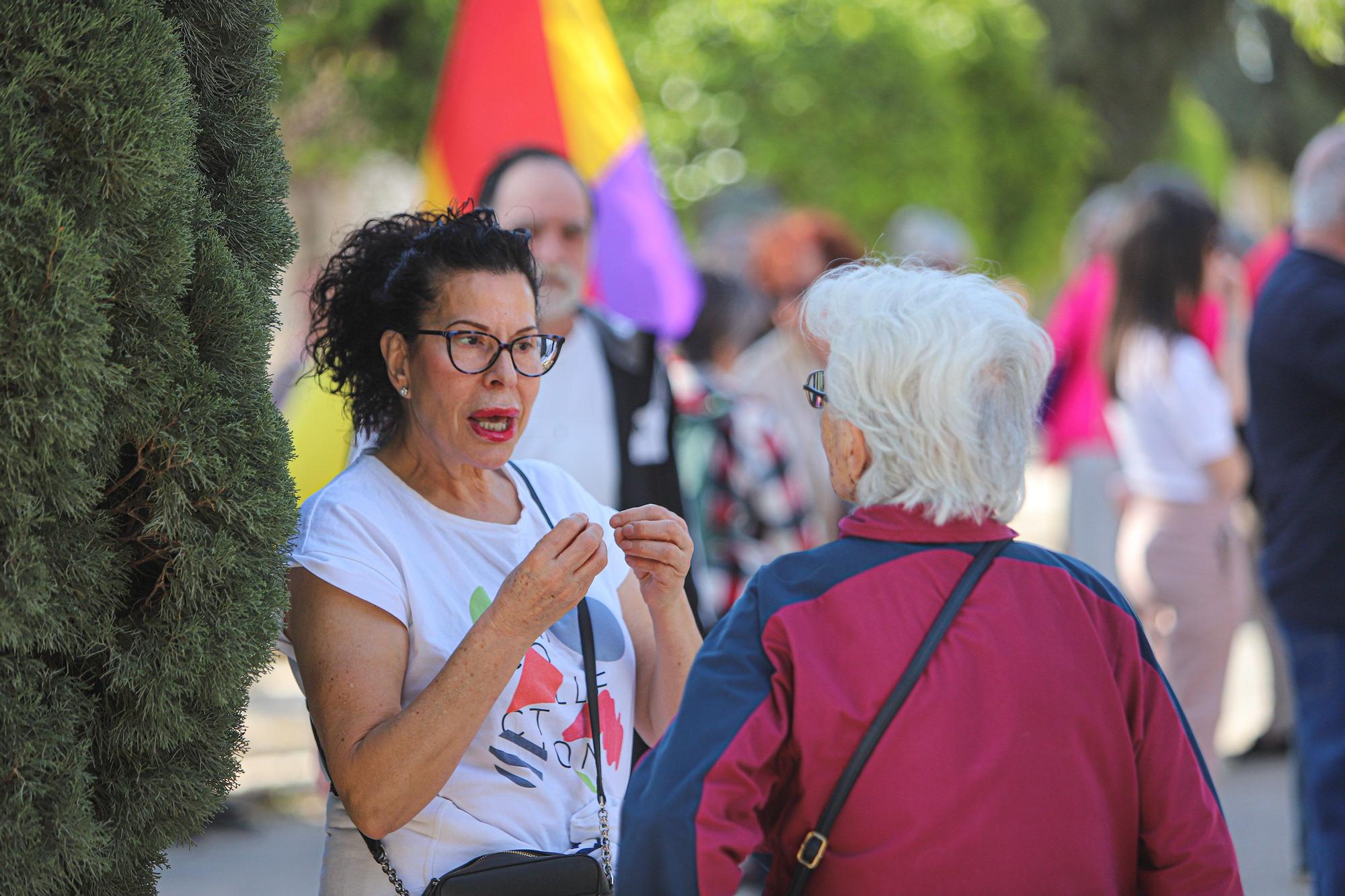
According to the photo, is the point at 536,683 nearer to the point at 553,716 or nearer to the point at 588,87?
the point at 553,716

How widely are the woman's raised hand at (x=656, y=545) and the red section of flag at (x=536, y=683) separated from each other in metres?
0.22

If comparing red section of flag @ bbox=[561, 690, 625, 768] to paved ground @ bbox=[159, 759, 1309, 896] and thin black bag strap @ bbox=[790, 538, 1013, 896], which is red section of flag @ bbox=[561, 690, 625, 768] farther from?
paved ground @ bbox=[159, 759, 1309, 896]

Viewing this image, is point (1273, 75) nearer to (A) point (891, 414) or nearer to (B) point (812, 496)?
(B) point (812, 496)

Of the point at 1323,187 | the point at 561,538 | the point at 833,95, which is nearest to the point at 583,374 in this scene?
the point at 561,538

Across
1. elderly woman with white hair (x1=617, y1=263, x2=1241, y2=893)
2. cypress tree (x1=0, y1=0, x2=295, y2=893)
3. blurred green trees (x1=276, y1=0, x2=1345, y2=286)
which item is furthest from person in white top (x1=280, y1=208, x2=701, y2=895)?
blurred green trees (x1=276, y1=0, x2=1345, y2=286)

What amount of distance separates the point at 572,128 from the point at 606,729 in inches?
126

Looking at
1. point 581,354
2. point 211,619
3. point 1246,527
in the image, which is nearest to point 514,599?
point 211,619

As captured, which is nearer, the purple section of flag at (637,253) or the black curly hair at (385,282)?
the black curly hair at (385,282)

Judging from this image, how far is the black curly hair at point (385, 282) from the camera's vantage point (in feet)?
8.03

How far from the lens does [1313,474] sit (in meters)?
3.90

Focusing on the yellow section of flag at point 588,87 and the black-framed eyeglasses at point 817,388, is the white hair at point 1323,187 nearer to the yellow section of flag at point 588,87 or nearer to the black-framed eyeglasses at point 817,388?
the yellow section of flag at point 588,87

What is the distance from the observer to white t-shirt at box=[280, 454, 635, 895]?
2227 mm

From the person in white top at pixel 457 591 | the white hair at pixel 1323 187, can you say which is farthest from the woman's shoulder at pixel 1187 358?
the person in white top at pixel 457 591

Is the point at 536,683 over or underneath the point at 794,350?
underneath
